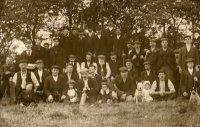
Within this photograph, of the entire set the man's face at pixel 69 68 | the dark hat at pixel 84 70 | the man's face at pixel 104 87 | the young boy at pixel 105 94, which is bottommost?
the young boy at pixel 105 94

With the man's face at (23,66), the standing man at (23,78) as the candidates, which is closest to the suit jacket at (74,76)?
the standing man at (23,78)

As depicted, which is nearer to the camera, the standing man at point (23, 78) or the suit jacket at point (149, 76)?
the standing man at point (23, 78)

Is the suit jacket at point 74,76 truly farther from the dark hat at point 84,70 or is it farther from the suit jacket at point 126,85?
the suit jacket at point 126,85

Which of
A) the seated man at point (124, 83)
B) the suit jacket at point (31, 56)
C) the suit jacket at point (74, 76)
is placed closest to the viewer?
the seated man at point (124, 83)

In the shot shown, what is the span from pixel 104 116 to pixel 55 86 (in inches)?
156

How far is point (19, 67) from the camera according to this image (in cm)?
1500

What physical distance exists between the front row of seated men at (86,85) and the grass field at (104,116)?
1.17m

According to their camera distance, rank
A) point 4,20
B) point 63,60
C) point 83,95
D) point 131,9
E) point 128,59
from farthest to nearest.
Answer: point 131,9, point 4,20, point 63,60, point 128,59, point 83,95

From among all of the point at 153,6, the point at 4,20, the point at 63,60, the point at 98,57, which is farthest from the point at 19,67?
the point at 153,6

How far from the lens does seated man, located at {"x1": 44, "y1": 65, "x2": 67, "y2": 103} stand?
1379cm

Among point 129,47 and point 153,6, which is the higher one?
point 153,6

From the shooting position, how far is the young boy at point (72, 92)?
524 inches

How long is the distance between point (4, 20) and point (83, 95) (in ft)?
29.7

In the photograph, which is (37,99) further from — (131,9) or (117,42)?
(131,9)
